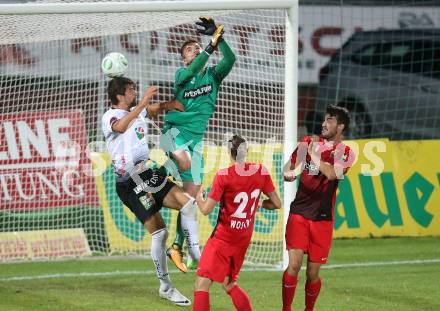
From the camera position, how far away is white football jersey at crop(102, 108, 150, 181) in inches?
415

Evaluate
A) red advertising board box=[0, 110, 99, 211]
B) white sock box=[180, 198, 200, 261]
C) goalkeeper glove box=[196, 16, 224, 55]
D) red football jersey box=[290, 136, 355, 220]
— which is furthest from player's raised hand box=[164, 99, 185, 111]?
red advertising board box=[0, 110, 99, 211]

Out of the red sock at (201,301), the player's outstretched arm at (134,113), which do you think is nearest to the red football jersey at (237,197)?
the red sock at (201,301)

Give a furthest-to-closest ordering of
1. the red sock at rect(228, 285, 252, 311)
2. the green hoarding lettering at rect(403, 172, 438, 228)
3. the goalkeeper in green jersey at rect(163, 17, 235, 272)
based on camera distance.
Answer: the green hoarding lettering at rect(403, 172, 438, 228) < the goalkeeper in green jersey at rect(163, 17, 235, 272) < the red sock at rect(228, 285, 252, 311)

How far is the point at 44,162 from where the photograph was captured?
14055 millimetres

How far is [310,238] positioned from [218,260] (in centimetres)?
110

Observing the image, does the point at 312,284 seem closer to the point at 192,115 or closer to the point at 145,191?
the point at 145,191

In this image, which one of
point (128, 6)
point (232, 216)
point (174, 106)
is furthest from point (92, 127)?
point (232, 216)

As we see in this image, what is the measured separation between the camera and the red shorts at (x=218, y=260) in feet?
28.8

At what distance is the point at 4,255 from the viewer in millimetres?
13820

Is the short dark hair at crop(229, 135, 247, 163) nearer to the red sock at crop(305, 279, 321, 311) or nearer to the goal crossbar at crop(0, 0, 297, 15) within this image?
the red sock at crop(305, 279, 321, 311)

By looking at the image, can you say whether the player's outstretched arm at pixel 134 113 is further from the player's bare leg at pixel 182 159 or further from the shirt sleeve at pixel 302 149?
the shirt sleeve at pixel 302 149

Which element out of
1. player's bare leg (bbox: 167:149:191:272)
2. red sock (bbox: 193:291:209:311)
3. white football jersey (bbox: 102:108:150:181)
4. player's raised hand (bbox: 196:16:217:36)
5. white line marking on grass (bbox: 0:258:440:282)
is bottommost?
white line marking on grass (bbox: 0:258:440:282)

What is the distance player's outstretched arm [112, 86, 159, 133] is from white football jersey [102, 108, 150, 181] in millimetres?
187

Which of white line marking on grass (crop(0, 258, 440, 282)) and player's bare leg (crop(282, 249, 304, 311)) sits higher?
player's bare leg (crop(282, 249, 304, 311))
